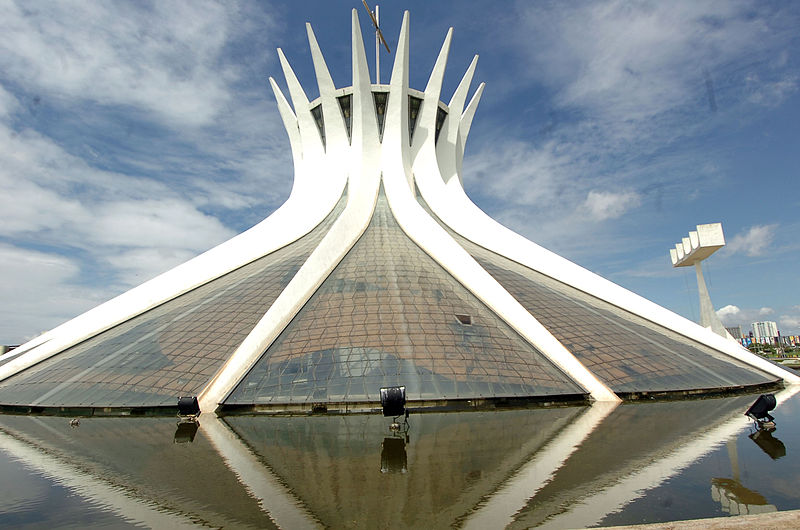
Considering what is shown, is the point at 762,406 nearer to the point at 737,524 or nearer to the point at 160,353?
the point at 737,524

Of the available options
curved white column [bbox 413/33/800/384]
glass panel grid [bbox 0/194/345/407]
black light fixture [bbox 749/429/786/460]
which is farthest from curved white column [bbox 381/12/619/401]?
A: glass panel grid [bbox 0/194/345/407]

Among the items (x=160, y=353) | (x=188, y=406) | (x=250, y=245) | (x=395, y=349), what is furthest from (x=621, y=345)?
(x=250, y=245)

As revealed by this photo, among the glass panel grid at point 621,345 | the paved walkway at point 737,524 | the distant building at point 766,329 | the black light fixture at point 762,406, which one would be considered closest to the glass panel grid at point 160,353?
the glass panel grid at point 621,345

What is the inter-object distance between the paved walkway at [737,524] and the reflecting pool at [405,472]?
A: 18.0 inches

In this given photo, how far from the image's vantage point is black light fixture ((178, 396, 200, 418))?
998cm

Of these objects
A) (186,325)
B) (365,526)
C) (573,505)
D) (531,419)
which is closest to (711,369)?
(531,419)

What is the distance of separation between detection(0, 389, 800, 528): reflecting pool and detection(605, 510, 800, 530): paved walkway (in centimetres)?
46

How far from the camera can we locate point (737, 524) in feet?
12.4

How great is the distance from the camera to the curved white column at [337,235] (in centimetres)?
1195

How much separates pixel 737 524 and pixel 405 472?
3.49 meters

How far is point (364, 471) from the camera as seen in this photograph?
592 centimetres

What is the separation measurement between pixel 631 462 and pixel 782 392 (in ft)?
35.4

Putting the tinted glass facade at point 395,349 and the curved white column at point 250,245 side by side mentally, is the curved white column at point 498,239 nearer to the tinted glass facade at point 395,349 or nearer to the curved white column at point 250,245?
the curved white column at point 250,245

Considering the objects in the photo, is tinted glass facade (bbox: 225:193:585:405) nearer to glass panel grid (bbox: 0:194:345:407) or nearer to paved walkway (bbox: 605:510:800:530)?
glass panel grid (bbox: 0:194:345:407)
